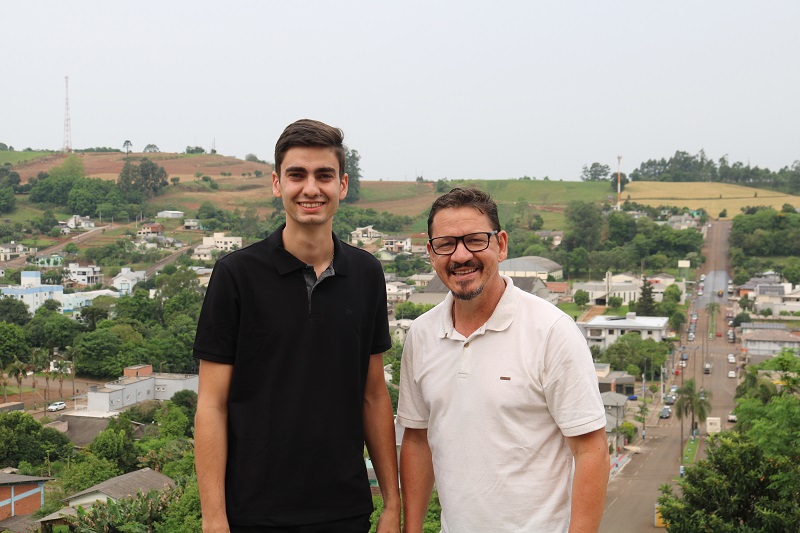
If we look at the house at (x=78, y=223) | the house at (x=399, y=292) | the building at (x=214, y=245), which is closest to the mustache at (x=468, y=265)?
the house at (x=399, y=292)

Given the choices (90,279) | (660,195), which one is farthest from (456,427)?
(660,195)

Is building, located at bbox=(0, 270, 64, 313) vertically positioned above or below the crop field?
below

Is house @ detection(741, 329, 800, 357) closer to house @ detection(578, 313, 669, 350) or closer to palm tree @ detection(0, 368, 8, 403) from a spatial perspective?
house @ detection(578, 313, 669, 350)

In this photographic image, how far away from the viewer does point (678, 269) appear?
4175cm

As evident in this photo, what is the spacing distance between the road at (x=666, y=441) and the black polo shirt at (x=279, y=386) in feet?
24.0

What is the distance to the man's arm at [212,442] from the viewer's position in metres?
1.75

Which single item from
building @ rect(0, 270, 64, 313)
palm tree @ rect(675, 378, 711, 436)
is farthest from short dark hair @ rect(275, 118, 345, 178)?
building @ rect(0, 270, 64, 313)

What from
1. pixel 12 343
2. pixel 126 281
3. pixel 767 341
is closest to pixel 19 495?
pixel 12 343

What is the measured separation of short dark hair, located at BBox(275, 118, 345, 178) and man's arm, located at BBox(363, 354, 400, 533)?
46 centimetres

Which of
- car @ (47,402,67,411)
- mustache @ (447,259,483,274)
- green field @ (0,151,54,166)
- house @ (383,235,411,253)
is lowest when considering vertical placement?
car @ (47,402,67,411)

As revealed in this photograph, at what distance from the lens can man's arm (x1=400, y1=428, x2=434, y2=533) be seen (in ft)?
6.34

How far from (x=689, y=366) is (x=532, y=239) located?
22.2m

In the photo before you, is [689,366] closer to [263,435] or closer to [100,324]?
[100,324]

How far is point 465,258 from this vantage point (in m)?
1.81
